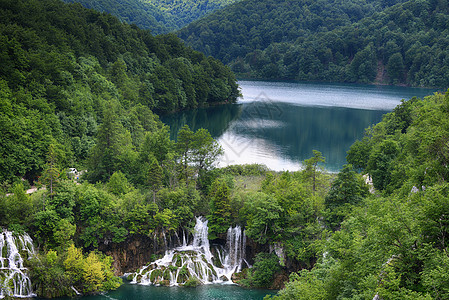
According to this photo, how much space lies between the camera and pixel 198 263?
3456cm

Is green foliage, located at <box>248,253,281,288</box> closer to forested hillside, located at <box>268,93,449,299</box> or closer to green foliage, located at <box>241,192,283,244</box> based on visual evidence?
green foliage, located at <box>241,192,283,244</box>

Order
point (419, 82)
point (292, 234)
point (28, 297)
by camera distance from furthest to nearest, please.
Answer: point (419, 82)
point (292, 234)
point (28, 297)

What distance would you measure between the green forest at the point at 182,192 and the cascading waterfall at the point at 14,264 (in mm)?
575

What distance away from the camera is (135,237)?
35.2m

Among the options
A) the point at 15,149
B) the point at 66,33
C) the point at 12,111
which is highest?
the point at 66,33

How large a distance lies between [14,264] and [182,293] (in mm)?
11805

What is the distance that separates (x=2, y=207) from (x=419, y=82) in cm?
14202

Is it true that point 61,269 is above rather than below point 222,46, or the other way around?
below

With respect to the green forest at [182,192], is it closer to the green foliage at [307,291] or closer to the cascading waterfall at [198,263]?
the green foliage at [307,291]

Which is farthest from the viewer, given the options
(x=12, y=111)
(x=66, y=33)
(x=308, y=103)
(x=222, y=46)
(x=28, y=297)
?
(x=222, y=46)

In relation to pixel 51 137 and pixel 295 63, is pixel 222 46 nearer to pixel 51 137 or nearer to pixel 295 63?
pixel 295 63

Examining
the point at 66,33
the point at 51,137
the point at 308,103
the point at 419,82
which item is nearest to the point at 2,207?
the point at 51,137

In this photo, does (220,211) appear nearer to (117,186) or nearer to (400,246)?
(117,186)

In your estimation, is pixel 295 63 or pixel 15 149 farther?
pixel 295 63
